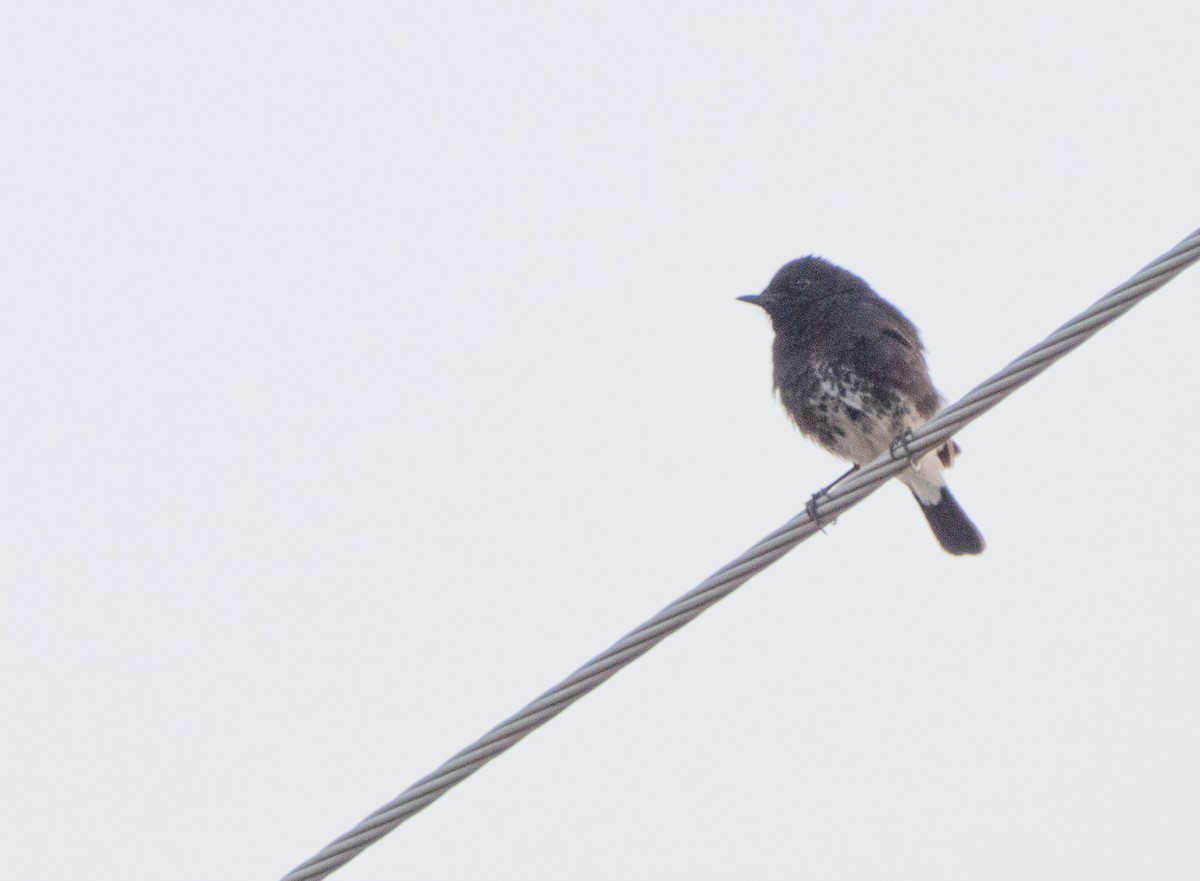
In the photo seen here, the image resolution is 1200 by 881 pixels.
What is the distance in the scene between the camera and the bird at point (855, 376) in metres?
7.68

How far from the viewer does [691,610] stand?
414cm

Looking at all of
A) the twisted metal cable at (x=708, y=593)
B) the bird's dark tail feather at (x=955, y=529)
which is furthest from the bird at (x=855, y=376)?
the twisted metal cable at (x=708, y=593)

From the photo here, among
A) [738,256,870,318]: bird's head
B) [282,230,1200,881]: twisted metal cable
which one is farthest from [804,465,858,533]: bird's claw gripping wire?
[738,256,870,318]: bird's head

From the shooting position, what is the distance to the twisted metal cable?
12.3 ft

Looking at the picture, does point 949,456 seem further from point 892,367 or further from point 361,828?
point 361,828

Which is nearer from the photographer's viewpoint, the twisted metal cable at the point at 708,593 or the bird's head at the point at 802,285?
the twisted metal cable at the point at 708,593

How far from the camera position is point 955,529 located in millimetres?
8438

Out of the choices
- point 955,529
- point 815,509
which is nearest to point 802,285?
point 955,529

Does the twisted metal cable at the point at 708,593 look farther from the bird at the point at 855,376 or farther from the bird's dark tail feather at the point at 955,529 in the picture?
the bird's dark tail feather at the point at 955,529

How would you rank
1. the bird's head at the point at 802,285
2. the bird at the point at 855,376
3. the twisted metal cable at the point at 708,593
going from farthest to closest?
1. the bird's head at the point at 802,285
2. the bird at the point at 855,376
3. the twisted metal cable at the point at 708,593

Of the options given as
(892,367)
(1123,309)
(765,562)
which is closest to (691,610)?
(765,562)

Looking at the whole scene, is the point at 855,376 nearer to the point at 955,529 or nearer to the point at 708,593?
the point at 955,529

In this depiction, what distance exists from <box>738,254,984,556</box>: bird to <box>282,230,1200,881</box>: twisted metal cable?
2819 mm

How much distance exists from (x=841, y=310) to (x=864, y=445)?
72 cm
